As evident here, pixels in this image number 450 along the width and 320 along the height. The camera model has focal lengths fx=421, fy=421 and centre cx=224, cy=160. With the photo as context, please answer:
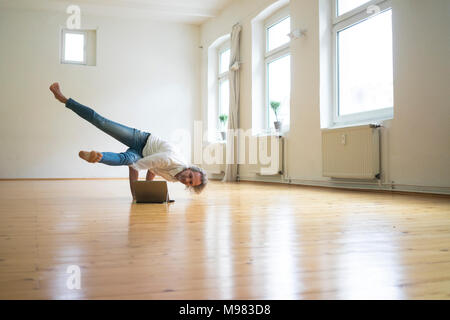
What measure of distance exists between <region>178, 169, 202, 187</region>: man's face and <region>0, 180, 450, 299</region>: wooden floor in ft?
2.61

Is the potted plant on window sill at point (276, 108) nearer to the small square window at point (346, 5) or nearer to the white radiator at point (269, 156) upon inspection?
the white radiator at point (269, 156)

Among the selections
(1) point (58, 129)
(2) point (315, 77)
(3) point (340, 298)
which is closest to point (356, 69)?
(2) point (315, 77)

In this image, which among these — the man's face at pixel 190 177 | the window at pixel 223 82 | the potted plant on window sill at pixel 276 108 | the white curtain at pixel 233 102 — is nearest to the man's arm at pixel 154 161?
the man's face at pixel 190 177

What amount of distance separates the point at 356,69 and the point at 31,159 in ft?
22.2

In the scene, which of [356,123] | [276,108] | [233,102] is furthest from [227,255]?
[233,102]

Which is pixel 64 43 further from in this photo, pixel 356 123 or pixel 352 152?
pixel 352 152

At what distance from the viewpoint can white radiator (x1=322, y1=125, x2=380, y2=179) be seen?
476 centimetres

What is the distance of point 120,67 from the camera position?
31.0 feet

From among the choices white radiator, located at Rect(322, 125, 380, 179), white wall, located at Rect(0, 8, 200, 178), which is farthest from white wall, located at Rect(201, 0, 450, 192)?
white wall, located at Rect(0, 8, 200, 178)

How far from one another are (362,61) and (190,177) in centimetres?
Result: 306

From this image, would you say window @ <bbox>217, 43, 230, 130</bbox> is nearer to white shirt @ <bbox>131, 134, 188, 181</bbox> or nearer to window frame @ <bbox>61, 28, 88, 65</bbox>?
window frame @ <bbox>61, 28, 88, 65</bbox>

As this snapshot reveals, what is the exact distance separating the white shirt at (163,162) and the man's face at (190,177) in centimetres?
4

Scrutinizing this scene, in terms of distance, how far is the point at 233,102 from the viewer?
8188 mm

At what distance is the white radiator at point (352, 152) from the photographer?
15.6 feet
